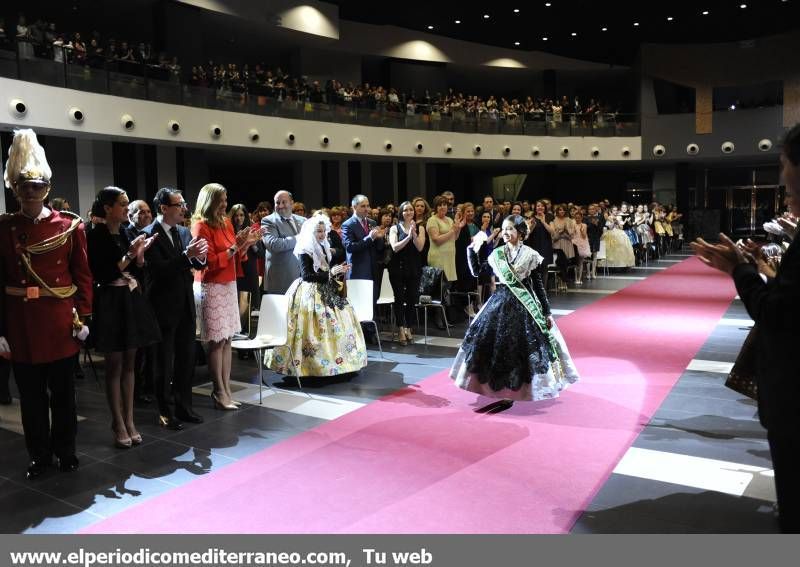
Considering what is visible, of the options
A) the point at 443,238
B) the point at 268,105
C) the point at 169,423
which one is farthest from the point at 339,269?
the point at 268,105

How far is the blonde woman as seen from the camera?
4766mm

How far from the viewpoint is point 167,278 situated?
4.45 metres

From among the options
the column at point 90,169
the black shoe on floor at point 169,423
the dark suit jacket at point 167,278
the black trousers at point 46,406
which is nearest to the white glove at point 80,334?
the black trousers at point 46,406

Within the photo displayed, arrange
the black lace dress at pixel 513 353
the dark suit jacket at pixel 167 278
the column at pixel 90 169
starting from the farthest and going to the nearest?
the column at pixel 90 169
the black lace dress at pixel 513 353
the dark suit jacket at pixel 167 278

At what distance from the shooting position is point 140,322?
4.09 metres

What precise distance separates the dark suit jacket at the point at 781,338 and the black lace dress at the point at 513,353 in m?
2.57

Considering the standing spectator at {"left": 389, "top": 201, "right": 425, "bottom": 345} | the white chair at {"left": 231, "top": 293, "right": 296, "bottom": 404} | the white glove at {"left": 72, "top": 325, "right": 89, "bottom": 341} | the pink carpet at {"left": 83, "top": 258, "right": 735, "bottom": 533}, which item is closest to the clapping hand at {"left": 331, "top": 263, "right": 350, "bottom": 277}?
the white chair at {"left": 231, "top": 293, "right": 296, "bottom": 404}

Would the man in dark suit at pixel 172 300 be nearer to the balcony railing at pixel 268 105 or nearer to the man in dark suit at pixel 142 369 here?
the man in dark suit at pixel 142 369

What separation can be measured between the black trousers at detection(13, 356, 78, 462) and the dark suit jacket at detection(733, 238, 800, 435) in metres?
3.47

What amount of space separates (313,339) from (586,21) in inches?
718

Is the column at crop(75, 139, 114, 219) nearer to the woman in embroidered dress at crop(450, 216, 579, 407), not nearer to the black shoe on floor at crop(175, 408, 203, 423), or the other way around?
the black shoe on floor at crop(175, 408, 203, 423)

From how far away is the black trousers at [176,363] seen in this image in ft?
14.8

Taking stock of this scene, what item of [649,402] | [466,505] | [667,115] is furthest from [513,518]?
[667,115]
